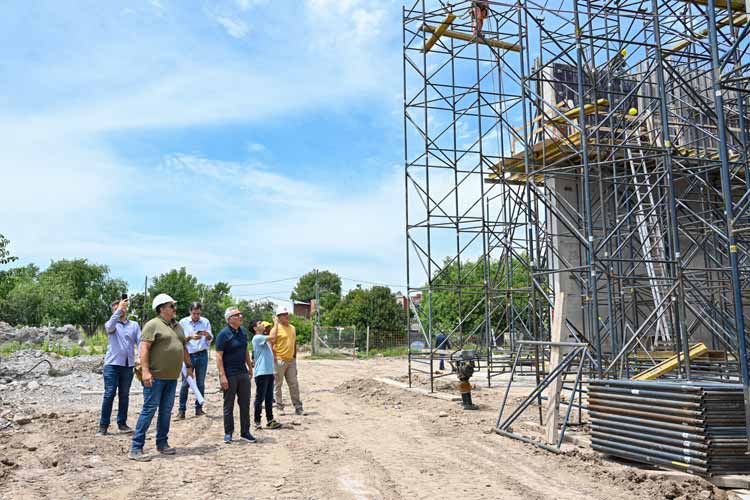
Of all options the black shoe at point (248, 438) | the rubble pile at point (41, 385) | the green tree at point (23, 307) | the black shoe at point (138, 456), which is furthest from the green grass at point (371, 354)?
the green tree at point (23, 307)

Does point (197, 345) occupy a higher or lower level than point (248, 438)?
higher

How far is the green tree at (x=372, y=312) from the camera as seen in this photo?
1662 inches

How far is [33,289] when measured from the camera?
49625 mm

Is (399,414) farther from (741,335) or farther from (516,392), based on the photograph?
(741,335)

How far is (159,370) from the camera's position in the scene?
6.73m

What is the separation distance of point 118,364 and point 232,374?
169 cm

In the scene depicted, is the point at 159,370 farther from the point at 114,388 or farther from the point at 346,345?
the point at 346,345

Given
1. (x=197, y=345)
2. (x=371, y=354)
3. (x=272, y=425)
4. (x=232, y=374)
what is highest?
(x=197, y=345)

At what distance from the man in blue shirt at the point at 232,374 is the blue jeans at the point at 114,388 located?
1.50m

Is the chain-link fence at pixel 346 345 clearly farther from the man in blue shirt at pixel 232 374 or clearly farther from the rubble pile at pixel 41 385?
the man in blue shirt at pixel 232 374

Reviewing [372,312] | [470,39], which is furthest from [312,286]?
[470,39]

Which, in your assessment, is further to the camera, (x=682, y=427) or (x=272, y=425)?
(x=272, y=425)

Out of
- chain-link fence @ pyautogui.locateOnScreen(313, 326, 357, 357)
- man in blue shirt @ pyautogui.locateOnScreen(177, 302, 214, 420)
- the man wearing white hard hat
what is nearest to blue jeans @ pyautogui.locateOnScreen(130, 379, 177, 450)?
the man wearing white hard hat

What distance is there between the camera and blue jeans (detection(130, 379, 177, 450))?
6562 mm
